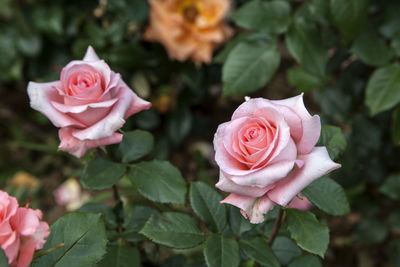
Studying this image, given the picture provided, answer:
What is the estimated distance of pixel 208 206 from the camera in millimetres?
807

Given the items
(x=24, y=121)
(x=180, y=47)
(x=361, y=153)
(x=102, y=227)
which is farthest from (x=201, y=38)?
(x=24, y=121)

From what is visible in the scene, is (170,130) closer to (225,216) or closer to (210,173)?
(210,173)

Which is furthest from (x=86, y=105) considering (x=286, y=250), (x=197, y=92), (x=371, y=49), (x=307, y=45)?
(x=197, y=92)

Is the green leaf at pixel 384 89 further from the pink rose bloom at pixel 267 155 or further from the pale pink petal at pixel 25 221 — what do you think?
the pale pink petal at pixel 25 221

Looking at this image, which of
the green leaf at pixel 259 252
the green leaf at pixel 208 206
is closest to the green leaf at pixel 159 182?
the green leaf at pixel 208 206

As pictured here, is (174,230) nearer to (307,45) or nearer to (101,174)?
(101,174)

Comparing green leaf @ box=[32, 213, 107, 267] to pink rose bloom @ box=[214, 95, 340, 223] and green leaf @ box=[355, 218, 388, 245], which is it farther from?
green leaf @ box=[355, 218, 388, 245]

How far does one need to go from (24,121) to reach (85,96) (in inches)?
63.4

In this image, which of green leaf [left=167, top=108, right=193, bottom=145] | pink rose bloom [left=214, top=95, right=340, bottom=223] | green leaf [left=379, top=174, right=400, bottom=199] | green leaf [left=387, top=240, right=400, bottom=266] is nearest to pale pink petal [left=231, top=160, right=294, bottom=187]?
pink rose bloom [left=214, top=95, right=340, bottom=223]

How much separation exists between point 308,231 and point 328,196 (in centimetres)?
10

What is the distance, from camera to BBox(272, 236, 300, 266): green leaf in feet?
2.99

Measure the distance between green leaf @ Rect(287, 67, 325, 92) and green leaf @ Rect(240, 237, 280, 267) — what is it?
526mm

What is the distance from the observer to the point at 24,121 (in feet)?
7.30

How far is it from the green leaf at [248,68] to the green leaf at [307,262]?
17.6 inches
